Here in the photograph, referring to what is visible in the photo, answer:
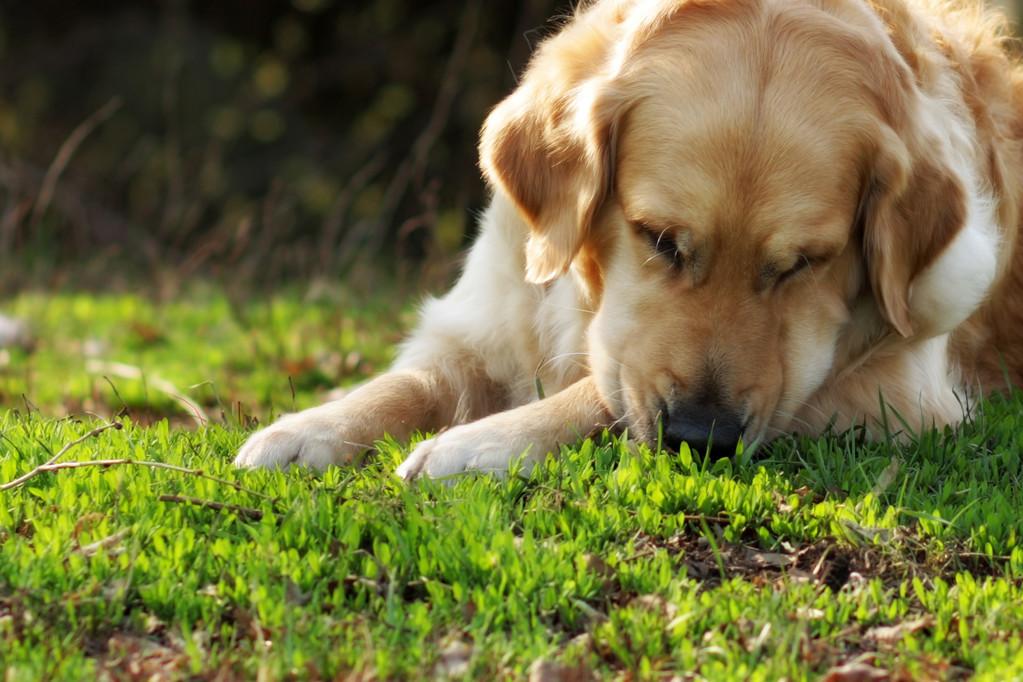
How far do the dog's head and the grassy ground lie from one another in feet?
0.86

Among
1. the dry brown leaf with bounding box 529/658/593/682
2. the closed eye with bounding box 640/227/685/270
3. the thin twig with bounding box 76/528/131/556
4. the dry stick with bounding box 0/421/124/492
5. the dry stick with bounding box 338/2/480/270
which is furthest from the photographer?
the dry stick with bounding box 338/2/480/270

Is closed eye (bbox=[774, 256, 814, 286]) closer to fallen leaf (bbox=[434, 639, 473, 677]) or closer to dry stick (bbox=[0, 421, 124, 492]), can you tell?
fallen leaf (bbox=[434, 639, 473, 677])

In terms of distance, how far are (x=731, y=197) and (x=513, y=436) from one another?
2.98 feet

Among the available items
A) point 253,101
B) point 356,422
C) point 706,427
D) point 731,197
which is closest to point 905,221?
point 731,197

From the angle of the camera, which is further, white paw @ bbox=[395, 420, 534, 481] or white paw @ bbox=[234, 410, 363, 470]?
white paw @ bbox=[234, 410, 363, 470]

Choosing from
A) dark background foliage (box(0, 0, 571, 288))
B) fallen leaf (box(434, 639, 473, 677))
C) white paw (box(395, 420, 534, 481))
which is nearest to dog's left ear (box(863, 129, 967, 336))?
white paw (box(395, 420, 534, 481))

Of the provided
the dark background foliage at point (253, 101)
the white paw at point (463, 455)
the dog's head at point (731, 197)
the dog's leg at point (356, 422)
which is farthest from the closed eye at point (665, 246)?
the dark background foliage at point (253, 101)

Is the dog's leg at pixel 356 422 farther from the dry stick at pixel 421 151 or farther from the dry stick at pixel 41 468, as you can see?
the dry stick at pixel 421 151

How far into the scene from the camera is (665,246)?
3.59 metres

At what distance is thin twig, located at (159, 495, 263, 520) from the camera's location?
124 inches

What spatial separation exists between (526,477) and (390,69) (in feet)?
31.2

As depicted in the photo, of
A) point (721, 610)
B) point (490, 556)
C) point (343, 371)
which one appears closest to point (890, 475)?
point (721, 610)

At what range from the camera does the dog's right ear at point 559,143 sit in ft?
12.2

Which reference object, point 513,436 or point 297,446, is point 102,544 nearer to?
point 297,446
